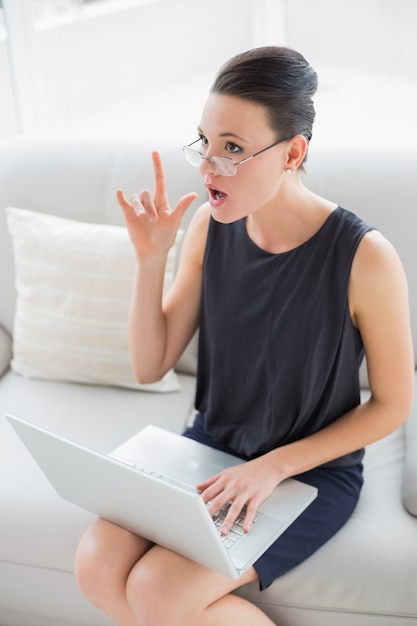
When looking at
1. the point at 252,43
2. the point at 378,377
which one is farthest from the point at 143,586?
the point at 252,43

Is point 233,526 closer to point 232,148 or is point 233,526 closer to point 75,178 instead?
point 232,148

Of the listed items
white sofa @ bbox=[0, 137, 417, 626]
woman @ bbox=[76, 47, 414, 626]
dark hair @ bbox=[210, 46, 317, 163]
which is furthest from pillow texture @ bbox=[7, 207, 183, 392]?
dark hair @ bbox=[210, 46, 317, 163]

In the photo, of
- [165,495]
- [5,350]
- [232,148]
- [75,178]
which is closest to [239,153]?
[232,148]

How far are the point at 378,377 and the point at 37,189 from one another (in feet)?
3.82

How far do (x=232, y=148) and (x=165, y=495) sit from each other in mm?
611

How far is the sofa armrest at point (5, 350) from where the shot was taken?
2225 mm

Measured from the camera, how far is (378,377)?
153 centimetres

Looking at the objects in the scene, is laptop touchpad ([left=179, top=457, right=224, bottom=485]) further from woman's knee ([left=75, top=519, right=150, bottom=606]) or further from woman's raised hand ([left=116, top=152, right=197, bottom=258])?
woman's raised hand ([left=116, top=152, right=197, bottom=258])

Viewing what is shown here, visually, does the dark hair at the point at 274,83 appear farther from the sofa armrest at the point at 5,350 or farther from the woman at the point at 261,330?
the sofa armrest at the point at 5,350

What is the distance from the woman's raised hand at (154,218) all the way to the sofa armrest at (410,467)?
0.67 meters

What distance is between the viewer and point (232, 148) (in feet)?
4.71

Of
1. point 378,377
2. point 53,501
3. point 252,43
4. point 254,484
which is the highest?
point 252,43

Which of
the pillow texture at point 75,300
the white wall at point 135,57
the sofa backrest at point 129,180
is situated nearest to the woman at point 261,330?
the pillow texture at point 75,300

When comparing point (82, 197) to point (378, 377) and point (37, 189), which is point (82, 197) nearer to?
point (37, 189)
